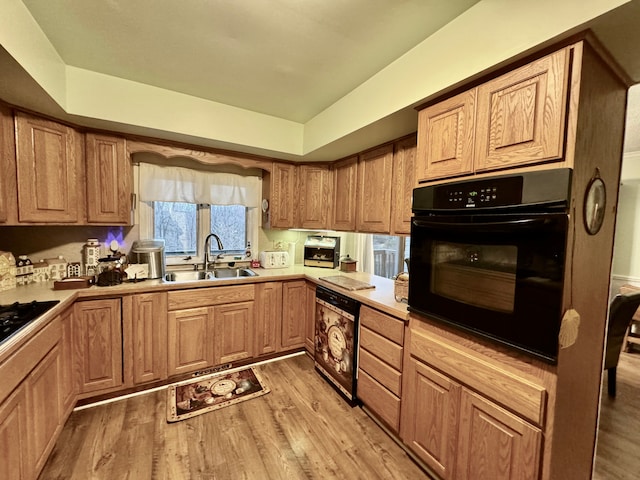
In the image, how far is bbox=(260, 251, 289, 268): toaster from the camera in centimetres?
316

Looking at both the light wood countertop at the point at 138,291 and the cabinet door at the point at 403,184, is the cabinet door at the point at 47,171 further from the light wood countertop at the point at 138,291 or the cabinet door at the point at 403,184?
the cabinet door at the point at 403,184

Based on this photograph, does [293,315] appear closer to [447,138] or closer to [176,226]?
[176,226]

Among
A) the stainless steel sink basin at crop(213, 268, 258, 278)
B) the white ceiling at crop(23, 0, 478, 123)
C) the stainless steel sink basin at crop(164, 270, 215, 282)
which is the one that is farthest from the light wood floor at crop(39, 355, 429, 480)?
the white ceiling at crop(23, 0, 478, 123)

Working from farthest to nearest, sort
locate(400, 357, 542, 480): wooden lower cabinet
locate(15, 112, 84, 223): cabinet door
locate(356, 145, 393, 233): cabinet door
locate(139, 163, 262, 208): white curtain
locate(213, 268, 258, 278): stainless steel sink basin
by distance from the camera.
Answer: locate(213, 268, 258, 278): stainless steel sink basin → locate(139, 163, 262, 208): white curtain → locate(356, 145, 393, 233): cabinet door → locate(15, 112, 84, 223): cabinet door → locate(400, 357, 542, 480): wooden lower cabinet

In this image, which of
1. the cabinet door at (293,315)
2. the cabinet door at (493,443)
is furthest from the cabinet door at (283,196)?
the cabinet door at (493,443)

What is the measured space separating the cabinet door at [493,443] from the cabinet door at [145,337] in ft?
7.41

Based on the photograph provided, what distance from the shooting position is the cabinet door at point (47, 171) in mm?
1873

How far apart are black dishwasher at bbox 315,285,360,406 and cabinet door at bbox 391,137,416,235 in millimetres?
729

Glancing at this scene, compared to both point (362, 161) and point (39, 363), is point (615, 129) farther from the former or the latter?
point (39, 363)

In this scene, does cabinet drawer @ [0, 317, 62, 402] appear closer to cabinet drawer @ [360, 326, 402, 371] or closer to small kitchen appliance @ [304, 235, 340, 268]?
cabinet drawer @ [360, 326, 402, 371]

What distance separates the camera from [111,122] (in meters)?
2.11

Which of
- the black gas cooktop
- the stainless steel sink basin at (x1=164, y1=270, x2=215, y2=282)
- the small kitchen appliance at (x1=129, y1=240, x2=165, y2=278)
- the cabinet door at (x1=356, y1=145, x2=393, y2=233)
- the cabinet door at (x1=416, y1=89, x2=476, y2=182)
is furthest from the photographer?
the stainless steel sink basin at (x1=164, y1=270, x2=215, y2=282)

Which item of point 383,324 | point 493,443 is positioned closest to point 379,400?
point 383,324

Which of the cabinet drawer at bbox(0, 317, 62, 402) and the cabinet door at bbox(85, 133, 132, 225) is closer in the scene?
the cabinet drawer at bbox(0, 317, 62, 402)
